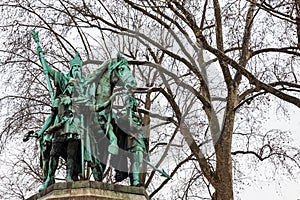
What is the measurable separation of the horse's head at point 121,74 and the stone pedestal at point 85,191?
5.23 feet

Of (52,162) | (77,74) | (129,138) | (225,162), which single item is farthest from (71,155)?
(225,162)

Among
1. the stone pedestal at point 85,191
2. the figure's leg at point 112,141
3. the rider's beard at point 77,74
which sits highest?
the rider's beard at point 77,74

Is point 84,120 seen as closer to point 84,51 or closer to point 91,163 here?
point 91,163

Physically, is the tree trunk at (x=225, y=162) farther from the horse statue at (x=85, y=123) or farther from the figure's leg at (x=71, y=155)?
the figure's leg at (x=71, y=155)

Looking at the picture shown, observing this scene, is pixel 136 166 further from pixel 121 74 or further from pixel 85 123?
pixel 121 74

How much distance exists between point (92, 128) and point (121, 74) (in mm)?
951

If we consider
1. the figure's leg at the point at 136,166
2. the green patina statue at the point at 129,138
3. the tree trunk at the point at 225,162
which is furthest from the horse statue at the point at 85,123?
the tree trunk at the point at 225,162

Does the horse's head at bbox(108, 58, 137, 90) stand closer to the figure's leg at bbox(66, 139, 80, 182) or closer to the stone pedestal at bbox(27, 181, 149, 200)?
the figure's leg at bbox(66, 139, 80, 182)

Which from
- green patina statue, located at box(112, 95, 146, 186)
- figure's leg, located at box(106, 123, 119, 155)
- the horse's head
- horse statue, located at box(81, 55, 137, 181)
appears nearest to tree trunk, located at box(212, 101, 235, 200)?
green patina statue, located at box(112, 95, 146, 186)

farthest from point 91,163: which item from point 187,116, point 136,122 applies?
point 187,116

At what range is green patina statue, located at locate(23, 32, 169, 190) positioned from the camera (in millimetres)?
9453

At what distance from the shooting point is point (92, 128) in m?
9.58

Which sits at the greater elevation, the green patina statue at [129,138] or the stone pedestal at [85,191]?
the green patina statue at [129,138]

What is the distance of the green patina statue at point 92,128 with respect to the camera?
9453mm
